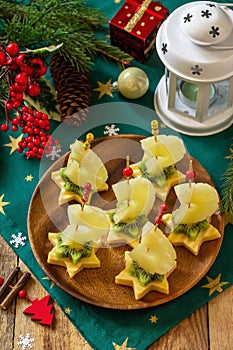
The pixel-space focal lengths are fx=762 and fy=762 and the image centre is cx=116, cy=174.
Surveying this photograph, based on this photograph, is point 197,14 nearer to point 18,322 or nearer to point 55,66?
point 55,66

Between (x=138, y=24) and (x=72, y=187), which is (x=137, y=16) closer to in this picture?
(x=138, y=24)

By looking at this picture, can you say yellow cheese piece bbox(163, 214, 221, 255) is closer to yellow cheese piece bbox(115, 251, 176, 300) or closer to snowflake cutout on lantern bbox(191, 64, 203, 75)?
yellow cheese piece bbox(115, 251, 176, 300)

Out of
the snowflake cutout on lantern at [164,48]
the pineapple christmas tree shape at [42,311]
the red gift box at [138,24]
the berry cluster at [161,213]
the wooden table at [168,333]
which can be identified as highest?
the snowflake cutout on lantern at [164,48]

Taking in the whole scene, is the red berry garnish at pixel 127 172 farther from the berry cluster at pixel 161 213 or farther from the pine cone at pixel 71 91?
the pine cone at pixel 71 91

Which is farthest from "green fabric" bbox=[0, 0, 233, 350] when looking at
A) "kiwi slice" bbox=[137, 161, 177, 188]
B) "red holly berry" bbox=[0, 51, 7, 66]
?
"red holly berry" bbox=[0, 51, 7, 66]

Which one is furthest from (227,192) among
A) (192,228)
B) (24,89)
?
(24,89)

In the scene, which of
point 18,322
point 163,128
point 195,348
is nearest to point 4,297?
point 18,322

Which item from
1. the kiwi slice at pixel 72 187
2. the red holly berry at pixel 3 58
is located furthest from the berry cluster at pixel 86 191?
the red holly berry at pixel 3 58
